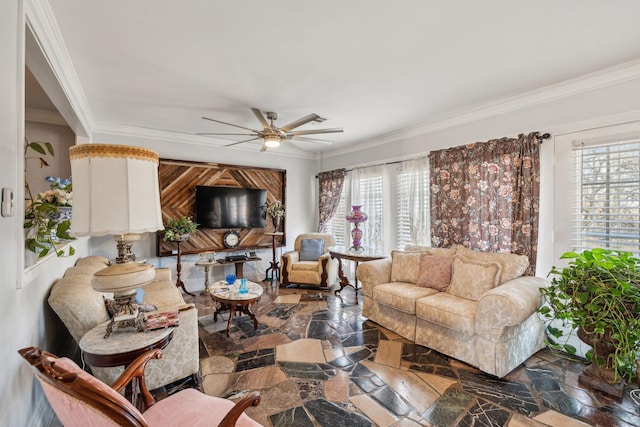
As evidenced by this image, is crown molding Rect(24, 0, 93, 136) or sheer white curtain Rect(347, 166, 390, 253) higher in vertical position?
crown molding Rect(24, 0, 93, 136)

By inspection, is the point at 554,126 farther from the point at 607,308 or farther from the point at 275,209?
the point at 275,209

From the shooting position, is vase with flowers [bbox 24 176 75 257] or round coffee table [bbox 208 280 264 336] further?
round coffee table [bbox 208 280 264 336]

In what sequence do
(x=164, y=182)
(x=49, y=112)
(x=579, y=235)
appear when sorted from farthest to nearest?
(x=164, y=182) < (x=49, y=112) < (x=579, y=235)

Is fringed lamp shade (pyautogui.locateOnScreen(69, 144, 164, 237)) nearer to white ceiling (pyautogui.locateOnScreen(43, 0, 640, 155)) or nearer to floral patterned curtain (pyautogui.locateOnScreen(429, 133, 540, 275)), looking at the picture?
white ceiling (pyautogui.locateOnScreen(43, 0, 640, 155))

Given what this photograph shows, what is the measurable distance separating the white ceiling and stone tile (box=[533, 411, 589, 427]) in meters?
2.71

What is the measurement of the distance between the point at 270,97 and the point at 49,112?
119 inches

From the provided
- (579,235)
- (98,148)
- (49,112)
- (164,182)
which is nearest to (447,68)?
(579,235)

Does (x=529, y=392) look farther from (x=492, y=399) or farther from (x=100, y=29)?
(x=100, y=29)

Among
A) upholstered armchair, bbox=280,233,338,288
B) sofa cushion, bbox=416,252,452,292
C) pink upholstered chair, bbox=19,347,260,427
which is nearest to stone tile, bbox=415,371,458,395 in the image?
sofa cushion, bbox=416,252,452,292

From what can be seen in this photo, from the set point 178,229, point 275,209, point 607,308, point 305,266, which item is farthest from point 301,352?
point 275,209

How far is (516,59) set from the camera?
8.03 ft

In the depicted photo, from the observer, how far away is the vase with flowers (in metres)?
1.64

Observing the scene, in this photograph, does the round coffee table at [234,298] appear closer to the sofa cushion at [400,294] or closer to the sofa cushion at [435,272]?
the sofa cushion at [400,294]

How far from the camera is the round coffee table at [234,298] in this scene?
319 centimetres
